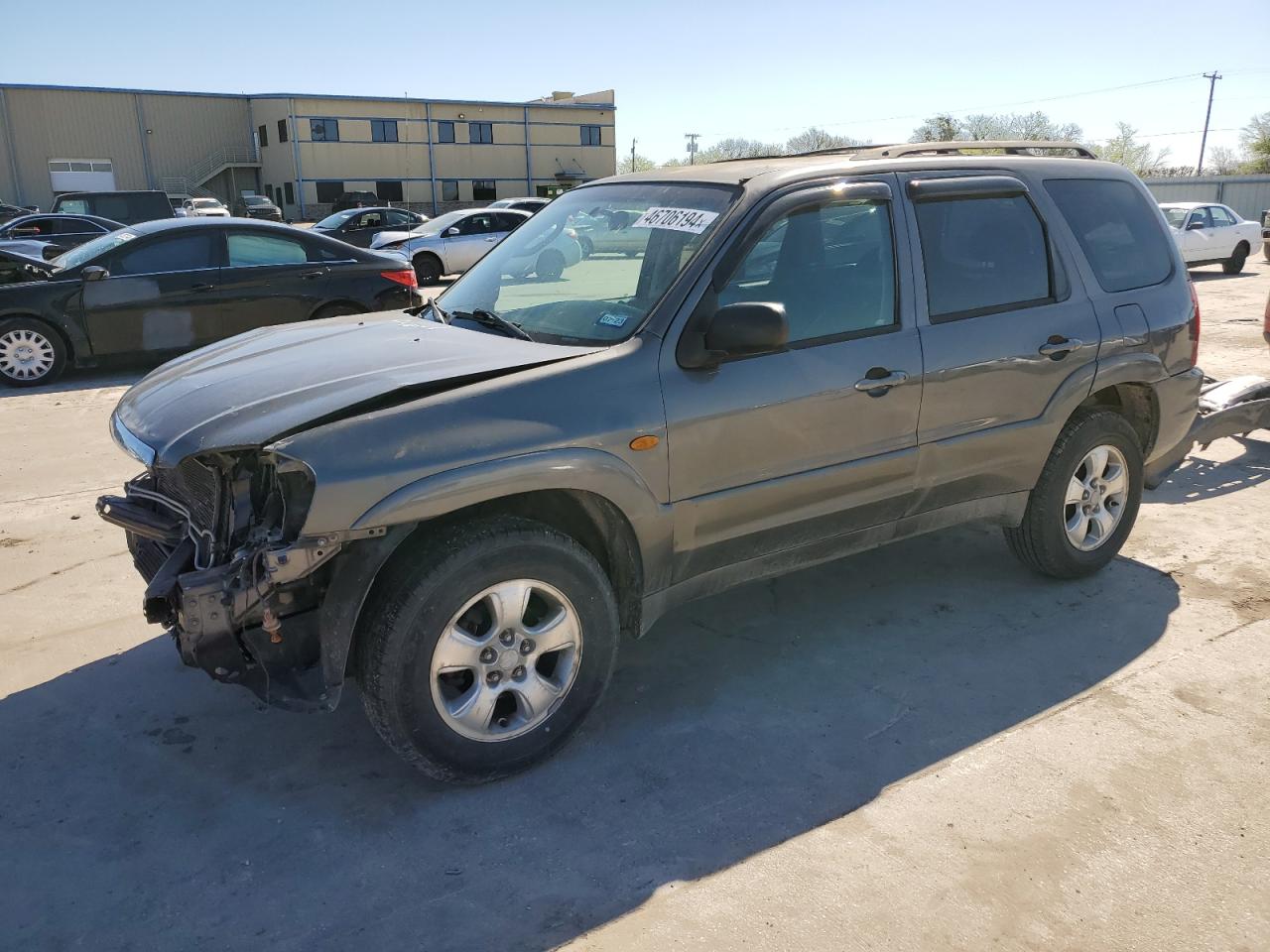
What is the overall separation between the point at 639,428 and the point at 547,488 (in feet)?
1.26

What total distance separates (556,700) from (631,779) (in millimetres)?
365

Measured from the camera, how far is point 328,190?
178 feet

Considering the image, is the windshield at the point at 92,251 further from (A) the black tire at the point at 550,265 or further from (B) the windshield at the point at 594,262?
(A) the black tire at the point at 550,265

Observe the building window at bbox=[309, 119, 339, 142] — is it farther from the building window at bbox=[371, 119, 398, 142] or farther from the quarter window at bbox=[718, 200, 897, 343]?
the quarter window at bbox=[718, 200, 897, 343]

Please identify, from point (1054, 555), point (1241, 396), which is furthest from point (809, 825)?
point (1241, 396)

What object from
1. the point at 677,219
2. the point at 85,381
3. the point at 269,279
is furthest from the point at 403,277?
the point at 677,219

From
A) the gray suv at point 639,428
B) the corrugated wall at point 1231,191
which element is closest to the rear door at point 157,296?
the gray suv at point 639,428

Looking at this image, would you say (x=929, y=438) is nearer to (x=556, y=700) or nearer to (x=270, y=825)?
(x=556, y=700)

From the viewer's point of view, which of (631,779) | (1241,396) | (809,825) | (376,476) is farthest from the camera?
(1241,396)

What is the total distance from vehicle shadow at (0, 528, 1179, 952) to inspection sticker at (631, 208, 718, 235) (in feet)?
5.83

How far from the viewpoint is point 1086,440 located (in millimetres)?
4645

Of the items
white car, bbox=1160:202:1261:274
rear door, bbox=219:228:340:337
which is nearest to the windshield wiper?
rear door, bbox=219:228:340:337

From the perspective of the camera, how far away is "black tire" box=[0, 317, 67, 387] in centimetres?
958

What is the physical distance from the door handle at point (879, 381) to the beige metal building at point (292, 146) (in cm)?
5109
